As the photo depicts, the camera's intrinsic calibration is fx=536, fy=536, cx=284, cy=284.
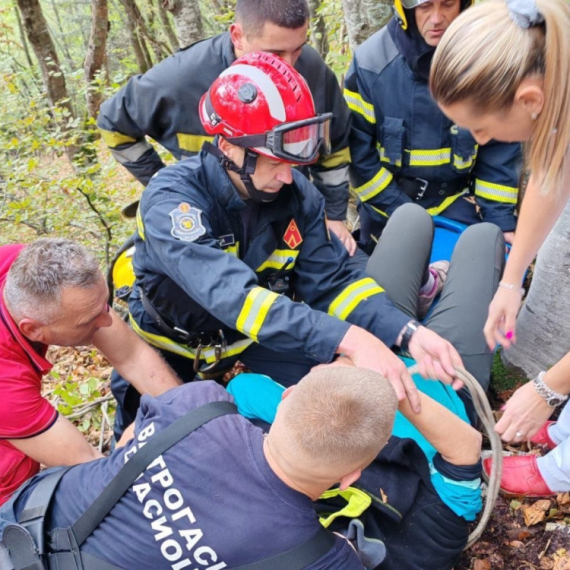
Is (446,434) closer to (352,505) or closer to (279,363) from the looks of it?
(352,505)

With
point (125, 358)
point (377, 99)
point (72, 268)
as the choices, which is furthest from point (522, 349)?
point (72, 268)

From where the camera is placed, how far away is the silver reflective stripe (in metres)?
3.99

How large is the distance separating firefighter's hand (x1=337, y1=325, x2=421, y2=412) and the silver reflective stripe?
2479mm

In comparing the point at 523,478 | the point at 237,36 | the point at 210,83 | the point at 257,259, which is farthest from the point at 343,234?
the point at 523,478

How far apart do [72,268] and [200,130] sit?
5.17 ft

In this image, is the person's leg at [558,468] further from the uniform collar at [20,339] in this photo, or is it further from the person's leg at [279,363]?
the uniform collar at [20,339]

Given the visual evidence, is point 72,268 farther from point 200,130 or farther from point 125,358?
point 200,130

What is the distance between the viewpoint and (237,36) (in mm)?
3344

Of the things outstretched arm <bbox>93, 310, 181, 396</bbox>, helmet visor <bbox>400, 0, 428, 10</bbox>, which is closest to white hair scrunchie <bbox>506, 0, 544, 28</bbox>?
helmet visor <bbox>400, 0, 428, 10</bbox>

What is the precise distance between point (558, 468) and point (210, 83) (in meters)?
2.93

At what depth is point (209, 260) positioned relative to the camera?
2.38 m

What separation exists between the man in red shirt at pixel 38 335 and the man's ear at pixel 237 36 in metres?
1.70

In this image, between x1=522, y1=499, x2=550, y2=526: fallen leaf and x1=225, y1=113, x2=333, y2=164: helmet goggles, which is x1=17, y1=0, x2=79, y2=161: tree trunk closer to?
x1=225, y1=113, x2=333, y2=164: helmet goggles

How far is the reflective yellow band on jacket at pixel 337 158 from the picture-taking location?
376 cm
